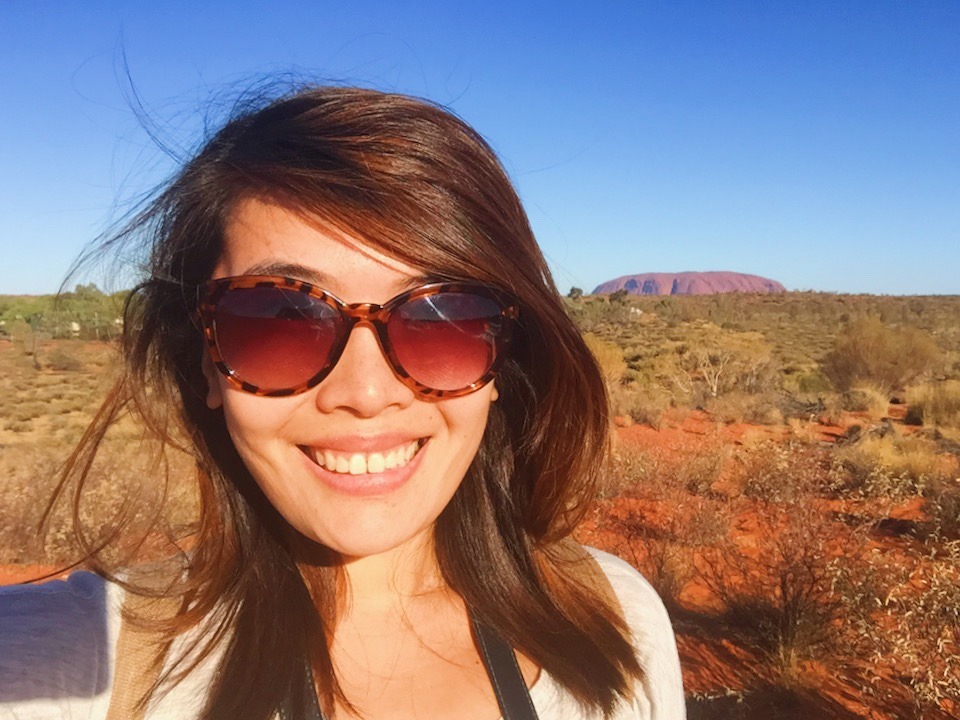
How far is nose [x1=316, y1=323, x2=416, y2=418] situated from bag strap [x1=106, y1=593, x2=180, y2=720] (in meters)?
0.47

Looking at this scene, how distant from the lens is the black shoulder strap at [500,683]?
3.90ft

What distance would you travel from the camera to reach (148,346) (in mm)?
1567

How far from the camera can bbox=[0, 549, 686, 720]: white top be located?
1.08 metres

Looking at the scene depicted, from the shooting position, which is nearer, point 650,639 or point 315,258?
point 315,258

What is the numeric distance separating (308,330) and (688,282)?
119 meters

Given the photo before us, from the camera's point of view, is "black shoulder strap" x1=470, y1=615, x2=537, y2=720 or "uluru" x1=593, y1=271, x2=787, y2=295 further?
"uluru" x1=593, y1=271, x2=787, y2=295

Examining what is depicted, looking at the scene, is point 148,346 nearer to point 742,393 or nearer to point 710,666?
point 710,666

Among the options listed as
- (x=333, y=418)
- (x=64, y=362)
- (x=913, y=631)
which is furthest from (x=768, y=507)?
(x=64, y=362)

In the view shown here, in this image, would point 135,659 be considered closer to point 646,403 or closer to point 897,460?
point 897,460

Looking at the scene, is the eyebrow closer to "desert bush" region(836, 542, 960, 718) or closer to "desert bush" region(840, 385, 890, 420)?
"desert bush" region(836, 542, 960, 718)

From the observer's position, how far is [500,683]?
131cm

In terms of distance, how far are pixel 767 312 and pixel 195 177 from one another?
40746mm

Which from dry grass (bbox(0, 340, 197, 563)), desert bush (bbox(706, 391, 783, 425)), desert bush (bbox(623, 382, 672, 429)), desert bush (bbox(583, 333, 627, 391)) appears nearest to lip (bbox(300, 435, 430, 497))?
dry grass (bbox(0, 340, 197, 563))

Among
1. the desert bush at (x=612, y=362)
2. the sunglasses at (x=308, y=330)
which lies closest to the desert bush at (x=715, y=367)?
the desert bush at (x=612, y=362)
